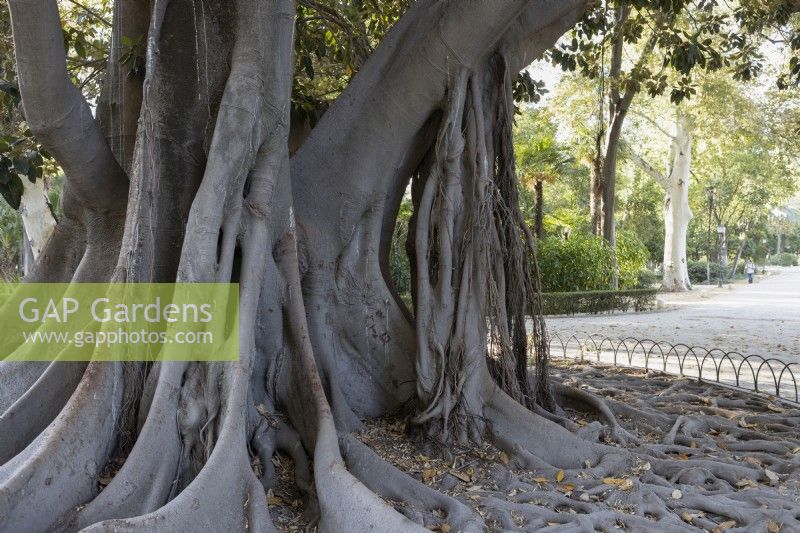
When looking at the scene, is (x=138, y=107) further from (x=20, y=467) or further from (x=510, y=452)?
(x=510, y=452)

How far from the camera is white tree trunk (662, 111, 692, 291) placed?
2462 cm

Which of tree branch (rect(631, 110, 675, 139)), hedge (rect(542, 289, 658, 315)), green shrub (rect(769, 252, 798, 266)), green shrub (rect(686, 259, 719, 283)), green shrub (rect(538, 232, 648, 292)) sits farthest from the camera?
green shrub (rect(769, 252, 798, 266))

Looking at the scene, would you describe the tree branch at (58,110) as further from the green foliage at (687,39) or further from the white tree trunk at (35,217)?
the white tree trunk at (35,217)

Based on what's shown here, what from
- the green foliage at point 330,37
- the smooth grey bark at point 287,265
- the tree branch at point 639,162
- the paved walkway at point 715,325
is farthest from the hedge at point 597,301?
the smooth grey bark at point 287,265

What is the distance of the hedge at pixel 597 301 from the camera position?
17.1 metres

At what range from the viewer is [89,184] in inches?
174

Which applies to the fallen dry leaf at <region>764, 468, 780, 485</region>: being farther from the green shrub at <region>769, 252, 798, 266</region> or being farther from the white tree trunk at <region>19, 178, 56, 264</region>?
the green shrub at <region>769, 252, 798, 266</region>

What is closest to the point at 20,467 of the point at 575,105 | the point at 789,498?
the point at 789,498

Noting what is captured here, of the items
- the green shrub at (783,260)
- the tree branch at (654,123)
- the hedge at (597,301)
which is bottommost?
the hedge at (597,301)

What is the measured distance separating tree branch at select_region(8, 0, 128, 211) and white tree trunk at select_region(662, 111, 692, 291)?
74.9 feet

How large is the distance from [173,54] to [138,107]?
664 mm

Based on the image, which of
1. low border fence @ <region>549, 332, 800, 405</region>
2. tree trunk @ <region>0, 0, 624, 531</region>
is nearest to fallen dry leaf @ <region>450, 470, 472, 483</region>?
tree trunk @ <region>0, 0, 624, 531</region>

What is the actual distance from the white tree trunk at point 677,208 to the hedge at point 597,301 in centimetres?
775

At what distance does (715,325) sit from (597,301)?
355 cm
